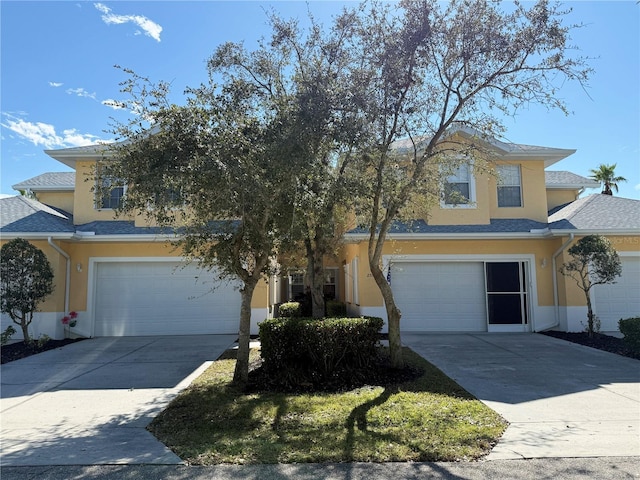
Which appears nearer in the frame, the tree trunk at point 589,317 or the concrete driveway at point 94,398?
the concrete driveway at point 94,398

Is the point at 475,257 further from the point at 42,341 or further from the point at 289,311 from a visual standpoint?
the point at 42,341

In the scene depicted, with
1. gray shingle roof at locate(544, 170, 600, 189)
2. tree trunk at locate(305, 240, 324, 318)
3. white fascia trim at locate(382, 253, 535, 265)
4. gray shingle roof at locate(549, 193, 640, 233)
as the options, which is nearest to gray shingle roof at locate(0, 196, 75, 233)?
tree trunk at locate(305, 240, 324, 318)

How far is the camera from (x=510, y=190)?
1521 centimetres

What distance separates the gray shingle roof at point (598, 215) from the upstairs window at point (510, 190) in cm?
142

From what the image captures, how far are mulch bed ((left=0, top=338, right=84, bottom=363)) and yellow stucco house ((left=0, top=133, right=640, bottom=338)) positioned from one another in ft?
4.09

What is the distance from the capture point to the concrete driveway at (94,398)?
4.86 metres

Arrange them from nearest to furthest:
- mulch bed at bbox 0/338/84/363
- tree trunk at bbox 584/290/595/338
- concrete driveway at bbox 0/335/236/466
Result: concrete driveway at bbox 0/335/236/466 < mulch bed at bbox 0/338/84/363 < tree trunk at bbox 584/290/595/338

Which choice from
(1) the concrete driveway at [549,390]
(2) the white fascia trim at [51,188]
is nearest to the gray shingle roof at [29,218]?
(2) the white fascia trim at [51,188]

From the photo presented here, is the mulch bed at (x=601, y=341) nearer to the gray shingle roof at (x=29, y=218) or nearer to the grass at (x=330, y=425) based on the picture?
the grass at (x=330, y=425)

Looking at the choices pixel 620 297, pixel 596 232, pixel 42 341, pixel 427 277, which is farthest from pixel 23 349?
pixel 620 297

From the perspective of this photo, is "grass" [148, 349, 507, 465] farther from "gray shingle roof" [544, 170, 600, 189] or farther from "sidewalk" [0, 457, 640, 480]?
"gray shingle roof" [544, 170, 600, 189]

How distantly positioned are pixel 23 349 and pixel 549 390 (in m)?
12.6

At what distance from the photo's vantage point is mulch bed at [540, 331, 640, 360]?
33.5ft

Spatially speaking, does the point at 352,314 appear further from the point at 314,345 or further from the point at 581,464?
the point at 581,464
